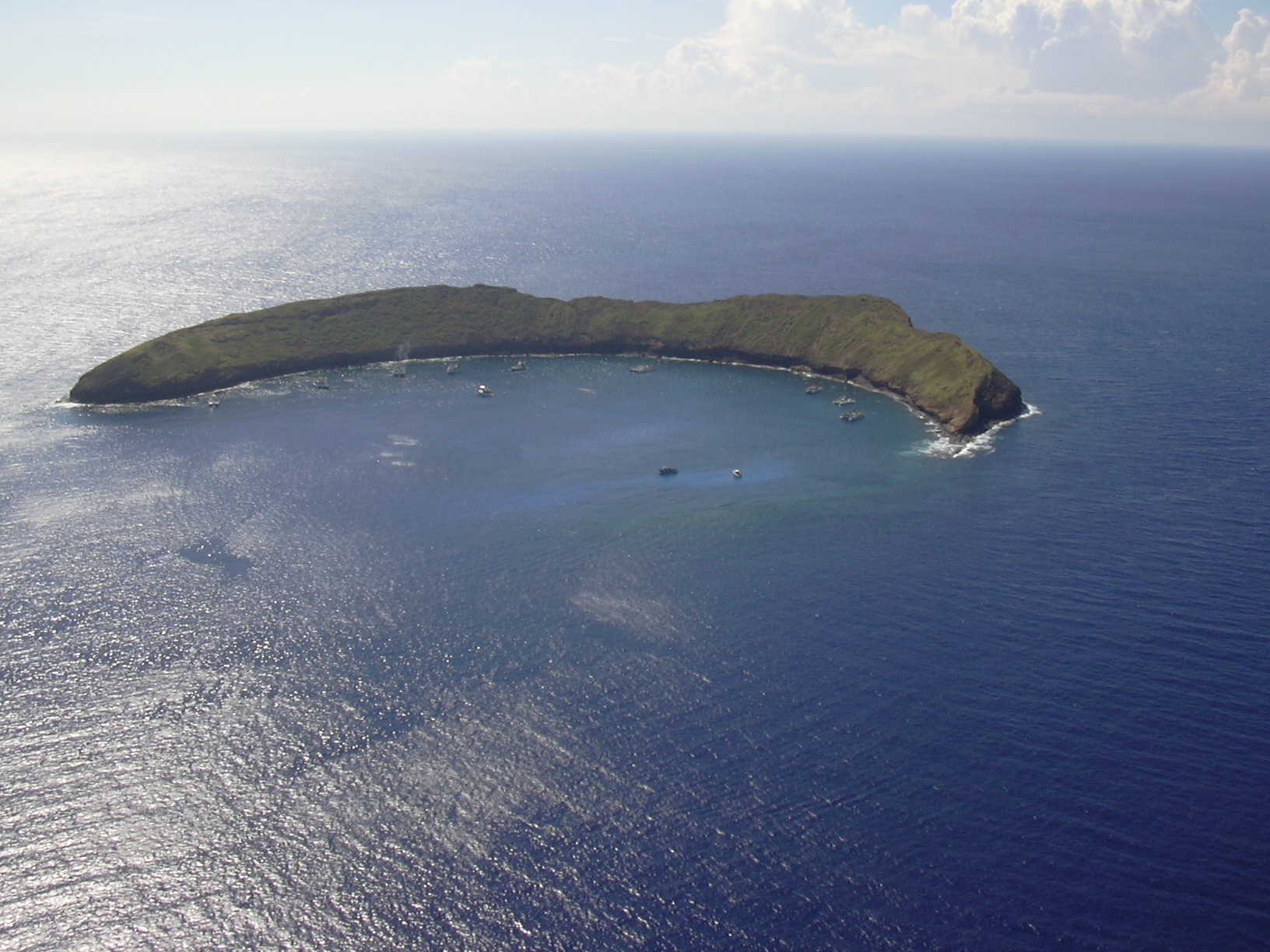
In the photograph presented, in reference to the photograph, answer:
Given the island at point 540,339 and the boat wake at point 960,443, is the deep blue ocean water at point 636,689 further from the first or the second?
the island at point 540,339

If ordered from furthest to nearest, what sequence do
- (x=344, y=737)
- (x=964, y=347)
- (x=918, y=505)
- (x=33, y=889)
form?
1. (x=964, y=347)
2. (x=918, y=505)
3. (x=344, y=737)
4. (x=33, y=889)

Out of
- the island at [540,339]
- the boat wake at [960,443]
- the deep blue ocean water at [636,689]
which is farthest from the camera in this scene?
the island at [540,339]

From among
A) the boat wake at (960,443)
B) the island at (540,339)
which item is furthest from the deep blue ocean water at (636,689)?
the island at (540,339)

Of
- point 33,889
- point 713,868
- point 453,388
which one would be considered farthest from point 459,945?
point 453,388

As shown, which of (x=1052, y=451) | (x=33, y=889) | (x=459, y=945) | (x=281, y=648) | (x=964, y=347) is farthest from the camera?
(x=964, y=347)

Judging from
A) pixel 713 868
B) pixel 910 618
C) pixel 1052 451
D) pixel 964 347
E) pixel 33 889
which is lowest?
pixel 33 889

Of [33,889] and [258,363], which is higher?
[258,363]

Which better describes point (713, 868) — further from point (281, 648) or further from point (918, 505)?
point (918, 505)

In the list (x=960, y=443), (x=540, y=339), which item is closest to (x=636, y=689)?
(x=960, y=443)
